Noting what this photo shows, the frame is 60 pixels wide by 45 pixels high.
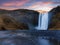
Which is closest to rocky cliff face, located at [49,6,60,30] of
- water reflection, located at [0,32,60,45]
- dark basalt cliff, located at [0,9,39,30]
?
dark basalt cliff, located at [0,9,39,30]

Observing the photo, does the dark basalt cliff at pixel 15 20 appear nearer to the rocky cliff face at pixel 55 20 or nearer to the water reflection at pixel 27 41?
the rocky cliff face at pixel 55 20

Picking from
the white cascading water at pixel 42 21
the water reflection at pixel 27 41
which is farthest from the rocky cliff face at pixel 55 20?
the water reflection at pixel 27 41

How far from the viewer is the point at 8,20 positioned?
57.6 ft

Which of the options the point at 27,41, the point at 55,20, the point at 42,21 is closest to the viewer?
the point at 27,41

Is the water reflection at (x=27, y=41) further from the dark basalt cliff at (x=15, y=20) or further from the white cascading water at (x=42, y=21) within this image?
the white cascading water at (x=42, y=21)

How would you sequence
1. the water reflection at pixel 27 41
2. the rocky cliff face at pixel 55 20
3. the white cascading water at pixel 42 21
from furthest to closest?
the white cascading water at pixel 42 21 → the rocky cliff face at pixel 55 20 → the water reflection at pixel 27 41

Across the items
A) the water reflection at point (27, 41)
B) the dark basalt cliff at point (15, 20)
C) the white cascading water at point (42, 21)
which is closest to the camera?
the water reflection at point (27, 41)

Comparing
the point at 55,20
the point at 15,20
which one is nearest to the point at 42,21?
the point at 55,20

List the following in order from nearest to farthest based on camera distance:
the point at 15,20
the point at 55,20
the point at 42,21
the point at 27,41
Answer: the point at 27,41
the point at 15,20
the point at 55,20
the point at 42,21

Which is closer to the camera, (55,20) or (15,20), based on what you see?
(15,20)

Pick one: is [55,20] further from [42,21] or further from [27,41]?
[27,41]

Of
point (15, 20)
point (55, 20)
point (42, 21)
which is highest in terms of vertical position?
point (15, 20)

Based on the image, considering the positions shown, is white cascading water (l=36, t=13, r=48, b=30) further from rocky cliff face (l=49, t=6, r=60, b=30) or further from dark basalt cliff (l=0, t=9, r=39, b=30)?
dark basalt cliff (l=0, t=9, r=39, b=30)

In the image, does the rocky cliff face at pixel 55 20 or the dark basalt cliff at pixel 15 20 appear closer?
the dark basalt cliff at pixel 15 20
